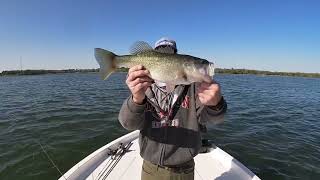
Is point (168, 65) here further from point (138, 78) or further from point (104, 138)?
point (104, 138)

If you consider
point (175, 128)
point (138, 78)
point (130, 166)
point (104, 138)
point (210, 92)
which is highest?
point (138, 78)

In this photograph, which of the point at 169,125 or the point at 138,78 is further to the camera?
the point at 169,125

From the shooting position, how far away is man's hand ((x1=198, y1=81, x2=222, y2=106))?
9.43 ft

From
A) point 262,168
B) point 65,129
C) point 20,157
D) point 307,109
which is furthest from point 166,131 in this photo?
point 307,109

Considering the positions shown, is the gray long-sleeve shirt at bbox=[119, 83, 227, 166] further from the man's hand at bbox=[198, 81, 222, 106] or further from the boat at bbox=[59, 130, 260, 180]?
the boat at bbox=[59, 130, 260, 180]

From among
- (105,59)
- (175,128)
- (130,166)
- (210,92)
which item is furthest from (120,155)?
(210,92)

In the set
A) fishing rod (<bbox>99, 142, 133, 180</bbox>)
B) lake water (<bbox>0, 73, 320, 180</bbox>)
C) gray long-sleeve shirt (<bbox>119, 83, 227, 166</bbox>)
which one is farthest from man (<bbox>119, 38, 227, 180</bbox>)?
lake water (<bbox>0, 73, 320, 180</bbox>)

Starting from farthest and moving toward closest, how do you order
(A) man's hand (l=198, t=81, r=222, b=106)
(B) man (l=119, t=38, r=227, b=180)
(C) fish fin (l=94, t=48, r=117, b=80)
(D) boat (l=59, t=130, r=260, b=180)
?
(D) boat (l=59, t=130, r=260, b=180) → (B) man (l=119, t=38, r=227, b=180) → (C) fish fin (l=94, t=48, r=117, b=80) → (A) man's hand (l=198, t=81, r=222, b=106)

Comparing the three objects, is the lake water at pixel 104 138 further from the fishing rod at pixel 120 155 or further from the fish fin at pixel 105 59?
the fish fin at pixel 105 59

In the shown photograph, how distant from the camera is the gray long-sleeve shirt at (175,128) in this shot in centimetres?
354

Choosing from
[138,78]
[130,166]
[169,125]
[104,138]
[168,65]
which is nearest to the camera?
[168,65]

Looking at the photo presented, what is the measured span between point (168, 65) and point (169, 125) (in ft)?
3.28

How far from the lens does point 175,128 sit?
142 inches

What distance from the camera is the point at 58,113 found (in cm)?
1872
